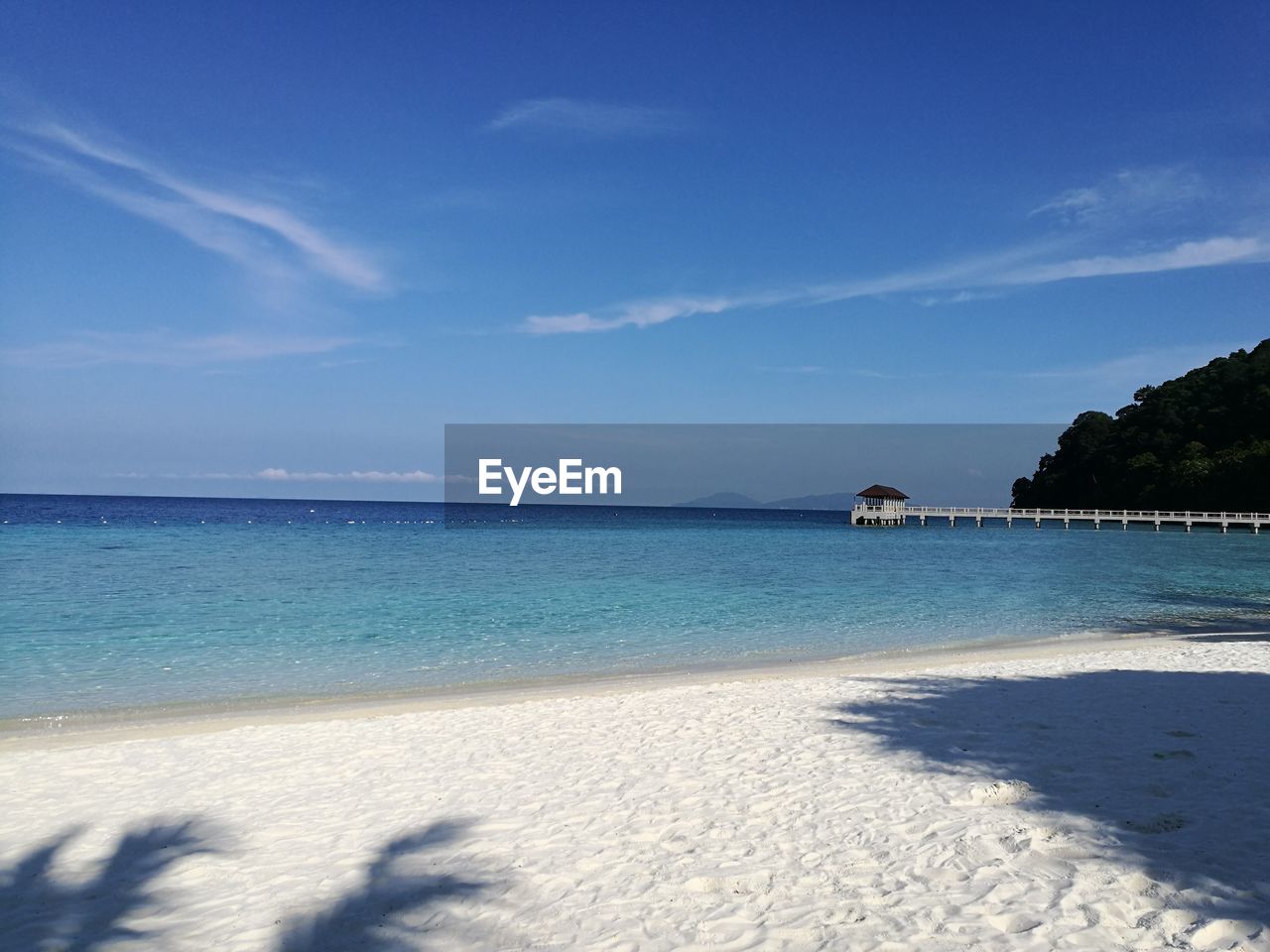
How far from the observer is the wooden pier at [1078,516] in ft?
223

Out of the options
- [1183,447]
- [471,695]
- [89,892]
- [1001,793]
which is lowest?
[471,695]

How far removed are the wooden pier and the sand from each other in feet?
237

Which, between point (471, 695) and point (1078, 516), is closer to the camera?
point (471, 695)

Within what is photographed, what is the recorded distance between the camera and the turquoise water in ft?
40.2

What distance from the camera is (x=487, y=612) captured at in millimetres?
18781

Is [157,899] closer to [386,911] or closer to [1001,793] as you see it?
[386,911]

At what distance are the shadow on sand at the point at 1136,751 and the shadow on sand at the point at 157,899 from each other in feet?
13.0

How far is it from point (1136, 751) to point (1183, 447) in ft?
306

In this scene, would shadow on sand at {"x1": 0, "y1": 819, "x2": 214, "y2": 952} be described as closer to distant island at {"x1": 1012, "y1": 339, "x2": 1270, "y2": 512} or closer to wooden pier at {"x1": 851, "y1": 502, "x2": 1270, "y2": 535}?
wooden pier at {"x1": 851, "y1": 502, "x2": 1270, "y2": 535}

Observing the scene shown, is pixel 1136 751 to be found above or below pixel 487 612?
above

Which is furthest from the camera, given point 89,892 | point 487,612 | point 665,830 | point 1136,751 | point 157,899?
point 487,612

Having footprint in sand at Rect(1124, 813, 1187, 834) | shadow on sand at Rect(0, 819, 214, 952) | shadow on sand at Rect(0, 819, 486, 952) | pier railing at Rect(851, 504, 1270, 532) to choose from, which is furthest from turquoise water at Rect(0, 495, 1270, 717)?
pier railing at Rect(851, 504, 1270, 532)

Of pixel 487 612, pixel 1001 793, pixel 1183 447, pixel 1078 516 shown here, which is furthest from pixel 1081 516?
pixel 1001 793

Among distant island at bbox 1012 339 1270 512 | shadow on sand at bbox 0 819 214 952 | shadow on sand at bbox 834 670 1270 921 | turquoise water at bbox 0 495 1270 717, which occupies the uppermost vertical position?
distant island at bbox 1012 339 1270 512
